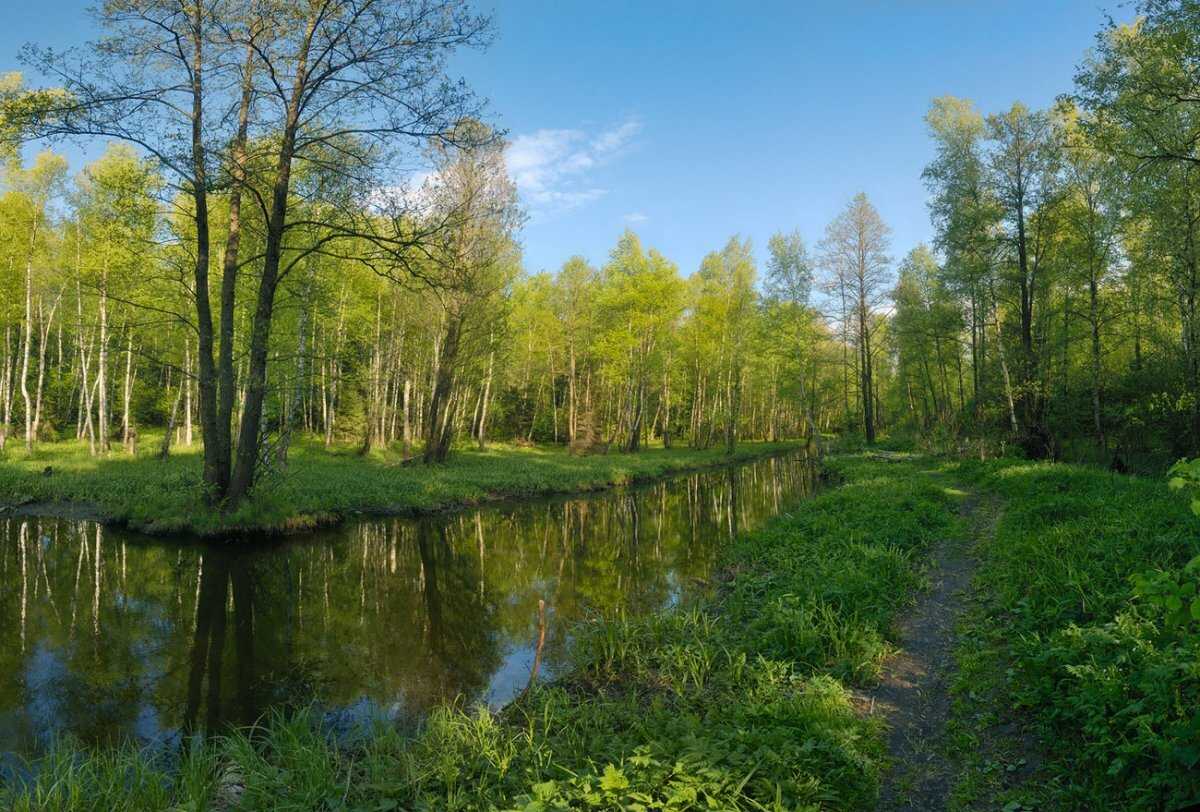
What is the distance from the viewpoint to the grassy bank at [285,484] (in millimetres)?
14562

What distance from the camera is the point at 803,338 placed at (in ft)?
125

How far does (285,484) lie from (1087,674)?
18.4 meters

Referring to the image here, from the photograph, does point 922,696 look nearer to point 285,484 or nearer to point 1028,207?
point 285,484

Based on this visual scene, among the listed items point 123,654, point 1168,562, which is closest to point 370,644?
point 123,654

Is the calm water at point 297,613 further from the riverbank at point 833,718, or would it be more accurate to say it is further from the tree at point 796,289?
the tree at point 796,289

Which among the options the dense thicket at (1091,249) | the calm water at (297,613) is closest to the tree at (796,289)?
the dense thicket at (1091,249)

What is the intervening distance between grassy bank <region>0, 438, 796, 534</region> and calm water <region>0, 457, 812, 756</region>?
36.9 inches

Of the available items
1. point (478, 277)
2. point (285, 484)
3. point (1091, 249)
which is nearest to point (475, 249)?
point (478, 277)

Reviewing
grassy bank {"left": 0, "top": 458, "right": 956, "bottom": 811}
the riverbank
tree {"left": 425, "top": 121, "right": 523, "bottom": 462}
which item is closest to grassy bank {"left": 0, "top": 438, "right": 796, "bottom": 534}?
tree {"left": 425, "top": 121, "right": 523, "bottom": 462}

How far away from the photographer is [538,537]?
15844mm

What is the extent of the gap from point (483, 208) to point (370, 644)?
18.0 meters

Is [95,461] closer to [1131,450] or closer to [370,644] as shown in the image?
[370,644]

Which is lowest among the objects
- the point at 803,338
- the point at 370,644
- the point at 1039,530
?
the point at 370,644

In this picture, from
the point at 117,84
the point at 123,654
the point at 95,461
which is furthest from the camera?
the point at 95,461
